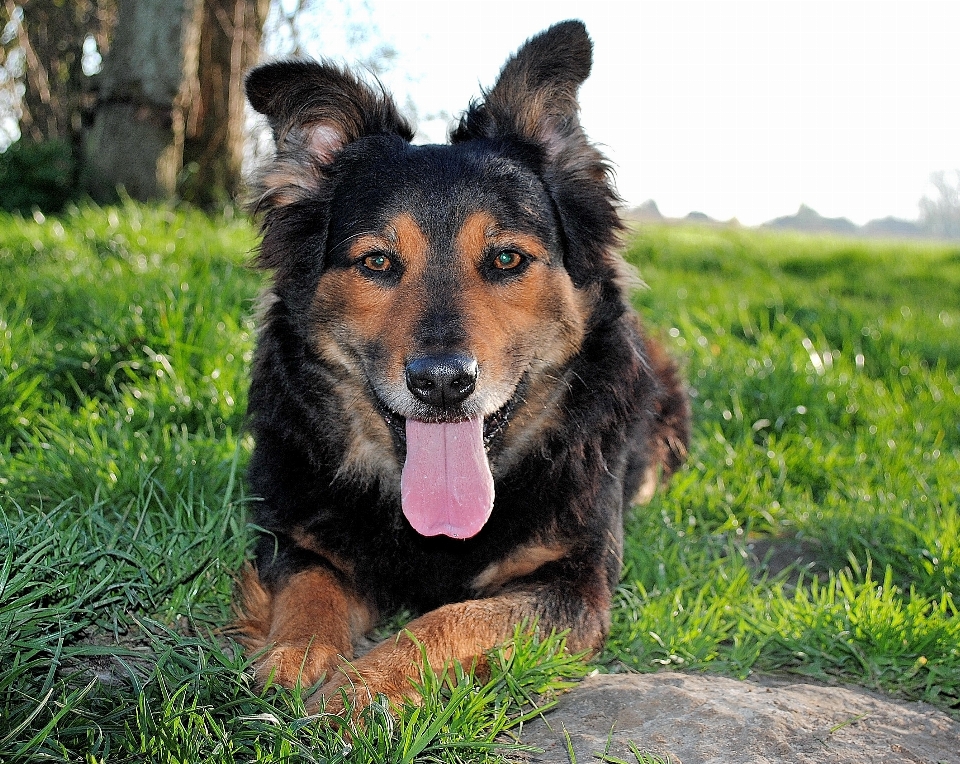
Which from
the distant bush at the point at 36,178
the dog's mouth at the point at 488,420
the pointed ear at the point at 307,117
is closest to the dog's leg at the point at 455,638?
the dog's mouth at the point at 488,420

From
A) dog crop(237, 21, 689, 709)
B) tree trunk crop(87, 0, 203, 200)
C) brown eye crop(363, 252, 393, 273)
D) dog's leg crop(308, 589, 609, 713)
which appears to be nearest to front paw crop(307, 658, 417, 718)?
dog's leg crop(308, 589, 609, 713)

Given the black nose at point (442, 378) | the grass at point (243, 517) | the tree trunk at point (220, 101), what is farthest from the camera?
the tree trunk at point (220, 101)

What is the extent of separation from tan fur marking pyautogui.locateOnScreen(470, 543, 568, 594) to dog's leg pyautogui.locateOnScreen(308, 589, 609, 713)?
0.17 metres

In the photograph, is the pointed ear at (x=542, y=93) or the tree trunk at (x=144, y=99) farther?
the tree trunk at (x=144, y=99)

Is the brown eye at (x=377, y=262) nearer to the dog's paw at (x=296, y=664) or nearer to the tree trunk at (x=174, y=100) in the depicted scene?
the dog's paw at (x=296, y=664)

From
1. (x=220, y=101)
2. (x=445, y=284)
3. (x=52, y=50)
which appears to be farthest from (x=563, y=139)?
(x=52, y=50)

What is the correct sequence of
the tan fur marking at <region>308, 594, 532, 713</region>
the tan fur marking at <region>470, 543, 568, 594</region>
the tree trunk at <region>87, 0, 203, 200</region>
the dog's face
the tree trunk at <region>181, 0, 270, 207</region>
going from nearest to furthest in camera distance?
the tan fur marking at <region>308, 594, 532, 713</region> → the dog's face → the tan fur marking at <region>470, 543, 568, 594</region> → the tree trunk at <region>87, 0, 203, 200</region> → the tree trunk at <region>181, 0, 270, 207</region>

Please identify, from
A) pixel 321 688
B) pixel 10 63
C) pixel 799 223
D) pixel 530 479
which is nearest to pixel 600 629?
pixel 530 479

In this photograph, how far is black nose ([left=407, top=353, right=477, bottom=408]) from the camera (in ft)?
9.40

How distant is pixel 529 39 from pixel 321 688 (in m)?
2.56

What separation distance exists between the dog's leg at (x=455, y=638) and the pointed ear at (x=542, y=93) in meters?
1.86

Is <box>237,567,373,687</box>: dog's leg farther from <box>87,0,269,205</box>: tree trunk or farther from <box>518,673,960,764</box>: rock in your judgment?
<box>87,0,269,205</box>: tree trunk

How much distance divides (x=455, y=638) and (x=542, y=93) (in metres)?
2.20

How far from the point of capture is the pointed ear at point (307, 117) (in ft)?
11.5
